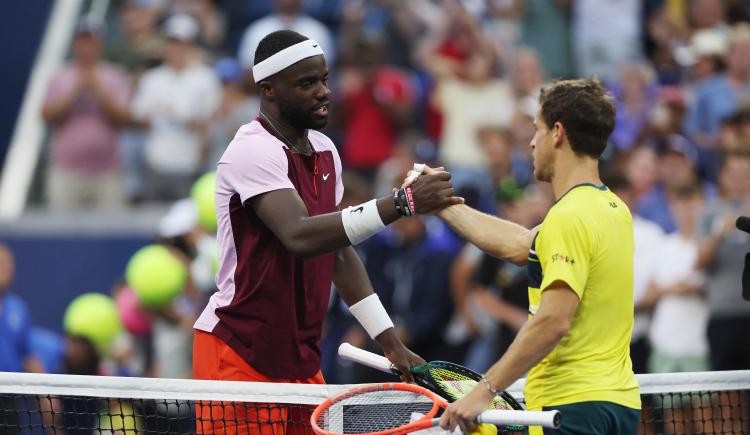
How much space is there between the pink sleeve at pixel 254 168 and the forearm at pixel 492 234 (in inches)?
30.5

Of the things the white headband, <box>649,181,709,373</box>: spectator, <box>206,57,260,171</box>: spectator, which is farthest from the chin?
<box>206,57,260,171</box>: spectator

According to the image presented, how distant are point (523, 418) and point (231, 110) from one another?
8665 mm

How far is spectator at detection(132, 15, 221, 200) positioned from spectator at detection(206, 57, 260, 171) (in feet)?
0.34

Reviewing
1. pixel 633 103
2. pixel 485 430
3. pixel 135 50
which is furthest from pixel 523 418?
pixel 135 50

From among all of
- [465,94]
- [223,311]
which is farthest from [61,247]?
[223,311]

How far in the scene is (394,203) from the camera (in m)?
5.48

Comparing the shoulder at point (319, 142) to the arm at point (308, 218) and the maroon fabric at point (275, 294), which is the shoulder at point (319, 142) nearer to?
the maroon fabric at point (275, 294)

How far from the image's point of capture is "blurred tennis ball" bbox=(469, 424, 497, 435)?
5.15 meters

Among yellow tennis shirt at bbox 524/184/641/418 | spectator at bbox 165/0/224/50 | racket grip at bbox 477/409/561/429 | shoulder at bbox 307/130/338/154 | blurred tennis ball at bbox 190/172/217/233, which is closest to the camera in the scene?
racket grip at bbox 477/409/561/429

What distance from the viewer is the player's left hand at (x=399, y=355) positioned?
236 inches

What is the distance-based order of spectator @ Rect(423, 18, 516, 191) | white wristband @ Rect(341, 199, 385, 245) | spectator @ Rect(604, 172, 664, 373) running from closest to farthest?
1. white wristband @ Rect(341, 199, 385, 245)
2. spectator @ Rect(604, 172, 664, 373)
3. spectator @ Rect(423, 18, 516, 191)

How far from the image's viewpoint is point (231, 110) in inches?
511

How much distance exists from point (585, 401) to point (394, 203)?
3.71 feet

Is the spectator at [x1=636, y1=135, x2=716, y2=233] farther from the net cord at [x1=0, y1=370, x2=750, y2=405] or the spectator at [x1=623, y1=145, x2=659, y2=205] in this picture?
the net cord at [x1=0, y1=370, x2=750, y2=405]
